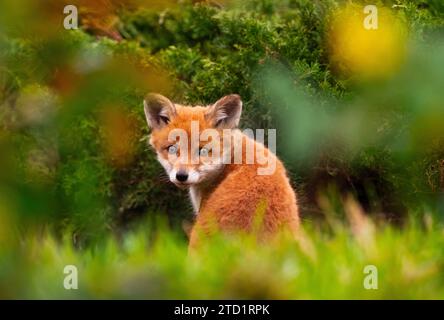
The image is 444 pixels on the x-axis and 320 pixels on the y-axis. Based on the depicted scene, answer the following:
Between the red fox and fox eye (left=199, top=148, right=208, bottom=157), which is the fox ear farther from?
fox eye (left=199, top=148, right=208, bottom=157)

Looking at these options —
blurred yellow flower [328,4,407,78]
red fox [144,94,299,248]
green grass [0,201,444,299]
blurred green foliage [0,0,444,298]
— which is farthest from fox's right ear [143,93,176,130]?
green grass [0,201,444,299]

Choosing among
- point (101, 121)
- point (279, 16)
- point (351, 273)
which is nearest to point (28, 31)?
point (351, 273)

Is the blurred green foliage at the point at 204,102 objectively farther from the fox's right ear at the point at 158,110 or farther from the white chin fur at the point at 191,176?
the white chin fur at the point at 191,176

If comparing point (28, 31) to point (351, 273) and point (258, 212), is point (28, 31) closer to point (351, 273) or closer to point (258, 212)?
point (258, 212)

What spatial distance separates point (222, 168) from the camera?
6.51 meters

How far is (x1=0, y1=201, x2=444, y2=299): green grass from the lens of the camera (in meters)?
3.73

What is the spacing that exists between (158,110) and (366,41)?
178 centimetres

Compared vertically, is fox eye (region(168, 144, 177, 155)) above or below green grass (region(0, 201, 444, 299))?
above

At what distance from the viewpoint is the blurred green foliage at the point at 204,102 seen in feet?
13.0

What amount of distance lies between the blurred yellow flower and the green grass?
887mm

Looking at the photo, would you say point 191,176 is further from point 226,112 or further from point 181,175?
point 226,112

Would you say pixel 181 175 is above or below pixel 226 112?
below

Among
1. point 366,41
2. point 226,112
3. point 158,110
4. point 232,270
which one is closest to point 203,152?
point 226,112

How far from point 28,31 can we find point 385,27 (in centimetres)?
220
